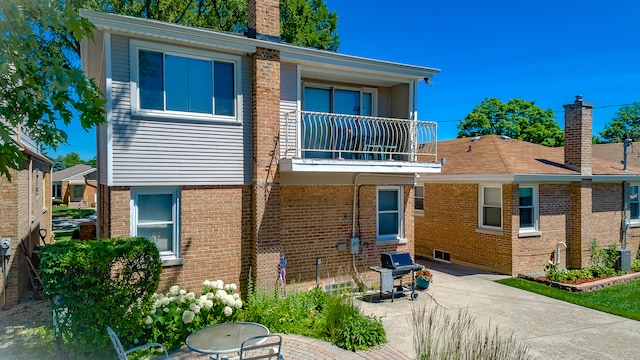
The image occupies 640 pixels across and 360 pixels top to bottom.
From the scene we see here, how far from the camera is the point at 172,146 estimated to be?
854 centimetres

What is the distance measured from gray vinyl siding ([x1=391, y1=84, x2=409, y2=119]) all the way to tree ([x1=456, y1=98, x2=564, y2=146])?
3208 centimetres

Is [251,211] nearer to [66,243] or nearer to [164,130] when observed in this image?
[164,130]

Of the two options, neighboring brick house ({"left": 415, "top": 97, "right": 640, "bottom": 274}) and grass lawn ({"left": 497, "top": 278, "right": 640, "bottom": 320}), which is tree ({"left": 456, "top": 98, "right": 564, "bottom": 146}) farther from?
grass lawn ({"left": 497, "top": 278, "right": 640, "bottom": 320})

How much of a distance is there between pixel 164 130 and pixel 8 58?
150 inches

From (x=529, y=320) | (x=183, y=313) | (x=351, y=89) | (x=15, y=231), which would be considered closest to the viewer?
(x=183, y=313)

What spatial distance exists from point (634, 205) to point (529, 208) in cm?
688

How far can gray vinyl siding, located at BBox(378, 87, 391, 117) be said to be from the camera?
39.2 feet

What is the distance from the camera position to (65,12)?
5074 mm

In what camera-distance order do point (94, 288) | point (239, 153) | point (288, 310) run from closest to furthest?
point (94, 288), point (288, 310), point (239, 153)

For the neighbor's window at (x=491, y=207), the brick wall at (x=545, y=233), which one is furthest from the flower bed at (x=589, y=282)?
the neighbor's window at (x=491, y=207)

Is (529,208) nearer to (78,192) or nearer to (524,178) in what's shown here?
(524,178)

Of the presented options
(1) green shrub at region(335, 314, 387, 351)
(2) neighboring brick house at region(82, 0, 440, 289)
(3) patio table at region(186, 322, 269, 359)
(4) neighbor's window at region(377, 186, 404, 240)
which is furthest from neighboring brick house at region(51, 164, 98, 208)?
(1) green shrub at region(335, 314, 387, 351)

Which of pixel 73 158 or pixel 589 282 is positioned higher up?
pixel 73 158

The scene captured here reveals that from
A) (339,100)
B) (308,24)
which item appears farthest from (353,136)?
(308,24)
